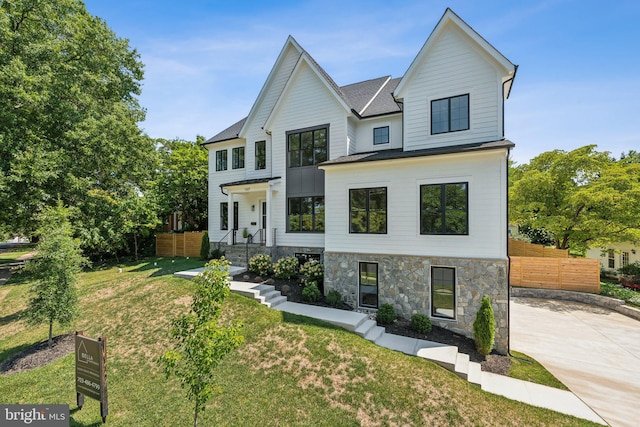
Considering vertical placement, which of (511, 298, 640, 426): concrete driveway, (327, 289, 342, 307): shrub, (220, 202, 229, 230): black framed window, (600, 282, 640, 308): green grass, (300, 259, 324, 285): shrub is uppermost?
(220, 202, 229, 230): black framed window

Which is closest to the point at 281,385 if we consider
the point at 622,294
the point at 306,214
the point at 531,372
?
the point at 531,372

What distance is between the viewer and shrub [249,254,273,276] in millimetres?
12984

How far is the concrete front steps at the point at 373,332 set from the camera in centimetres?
727

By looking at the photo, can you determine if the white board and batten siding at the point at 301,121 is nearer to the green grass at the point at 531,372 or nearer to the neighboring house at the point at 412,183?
the neighboring house at the point at 412,183

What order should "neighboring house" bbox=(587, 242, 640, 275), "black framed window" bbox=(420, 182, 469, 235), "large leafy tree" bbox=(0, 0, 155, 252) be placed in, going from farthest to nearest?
1. "neighboring house" bbox=(587, 242, 640, 275)
2. "large leafy tree" bbox=(0, 0, 155, 252)
3. "black framed window" bbox=(420, 182, 469, 235)

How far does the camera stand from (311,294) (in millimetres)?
10836

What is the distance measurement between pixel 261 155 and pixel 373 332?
1195 cm

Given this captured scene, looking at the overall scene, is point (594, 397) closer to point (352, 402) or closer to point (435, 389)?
point (435, 389)

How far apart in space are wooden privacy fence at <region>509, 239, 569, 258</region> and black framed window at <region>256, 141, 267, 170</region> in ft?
62.3

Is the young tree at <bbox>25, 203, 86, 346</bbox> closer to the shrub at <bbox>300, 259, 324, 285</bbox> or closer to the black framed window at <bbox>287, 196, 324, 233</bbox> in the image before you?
the shrub at <bbox>300, 259, 324, 285</bbox>

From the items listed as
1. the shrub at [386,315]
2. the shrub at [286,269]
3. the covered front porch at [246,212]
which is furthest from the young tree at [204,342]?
the covered front porch at [246,212]

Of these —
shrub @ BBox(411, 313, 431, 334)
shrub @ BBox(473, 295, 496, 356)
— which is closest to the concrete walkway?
shrub @ BBox(411, 313, 431, 334)

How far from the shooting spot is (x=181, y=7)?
9.80 meters

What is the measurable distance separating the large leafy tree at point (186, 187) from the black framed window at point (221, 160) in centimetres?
516
